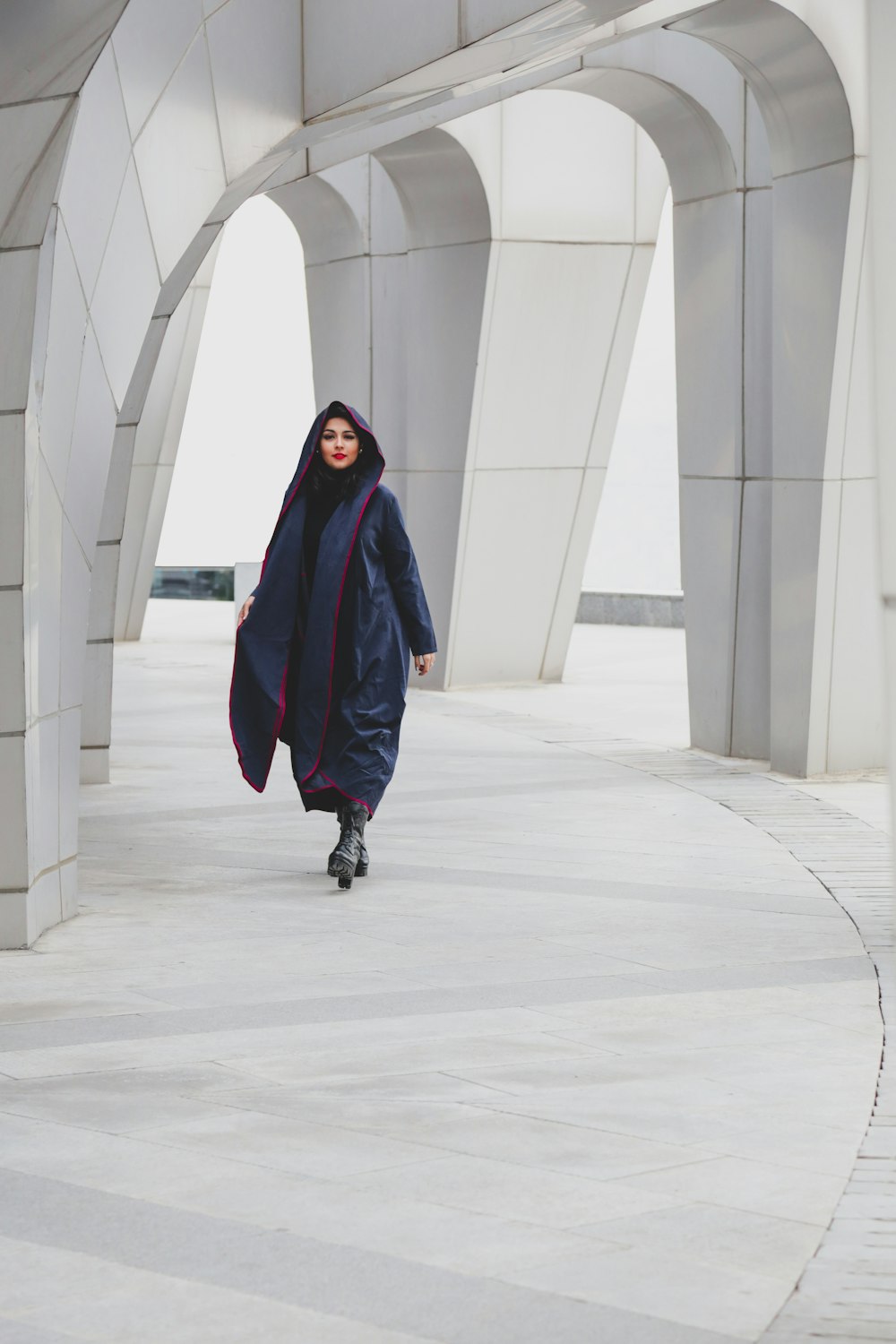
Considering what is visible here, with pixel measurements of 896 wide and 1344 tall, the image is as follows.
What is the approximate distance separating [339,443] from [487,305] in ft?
25.5

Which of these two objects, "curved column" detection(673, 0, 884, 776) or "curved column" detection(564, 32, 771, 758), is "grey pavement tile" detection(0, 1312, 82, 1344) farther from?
"curved column" detection(564, 32, 771, 758)

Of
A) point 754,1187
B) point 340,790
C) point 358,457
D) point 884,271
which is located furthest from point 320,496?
point 884,271

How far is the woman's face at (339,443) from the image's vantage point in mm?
8312

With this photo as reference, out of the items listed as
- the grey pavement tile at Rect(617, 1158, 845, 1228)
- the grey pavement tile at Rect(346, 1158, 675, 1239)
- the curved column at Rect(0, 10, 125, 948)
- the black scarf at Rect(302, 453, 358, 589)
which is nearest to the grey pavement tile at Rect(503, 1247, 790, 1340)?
the grey pavement tile at Rect(346, 1158, 675, 1239)

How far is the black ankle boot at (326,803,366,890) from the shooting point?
26.2 feet

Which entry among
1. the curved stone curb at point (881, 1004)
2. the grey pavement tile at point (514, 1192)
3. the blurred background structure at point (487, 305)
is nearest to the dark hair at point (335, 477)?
the blurred background structure at point (487, 305)

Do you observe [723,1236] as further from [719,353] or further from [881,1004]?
[719,353]

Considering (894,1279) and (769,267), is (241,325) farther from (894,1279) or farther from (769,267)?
(894,1279)

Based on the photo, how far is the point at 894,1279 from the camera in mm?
3668

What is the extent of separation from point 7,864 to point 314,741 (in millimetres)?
1882

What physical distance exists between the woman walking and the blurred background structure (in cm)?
98

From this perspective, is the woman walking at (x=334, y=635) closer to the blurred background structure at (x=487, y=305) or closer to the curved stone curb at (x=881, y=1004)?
the blurred background structure at (x=487, y=305)

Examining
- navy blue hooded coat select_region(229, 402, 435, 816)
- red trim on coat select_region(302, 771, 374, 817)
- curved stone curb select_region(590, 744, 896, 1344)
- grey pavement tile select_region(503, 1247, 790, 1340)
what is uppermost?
navy blue hooded coat select_region(229, 402, 435, 816)

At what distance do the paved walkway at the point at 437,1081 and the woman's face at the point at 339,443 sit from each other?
1934mm
